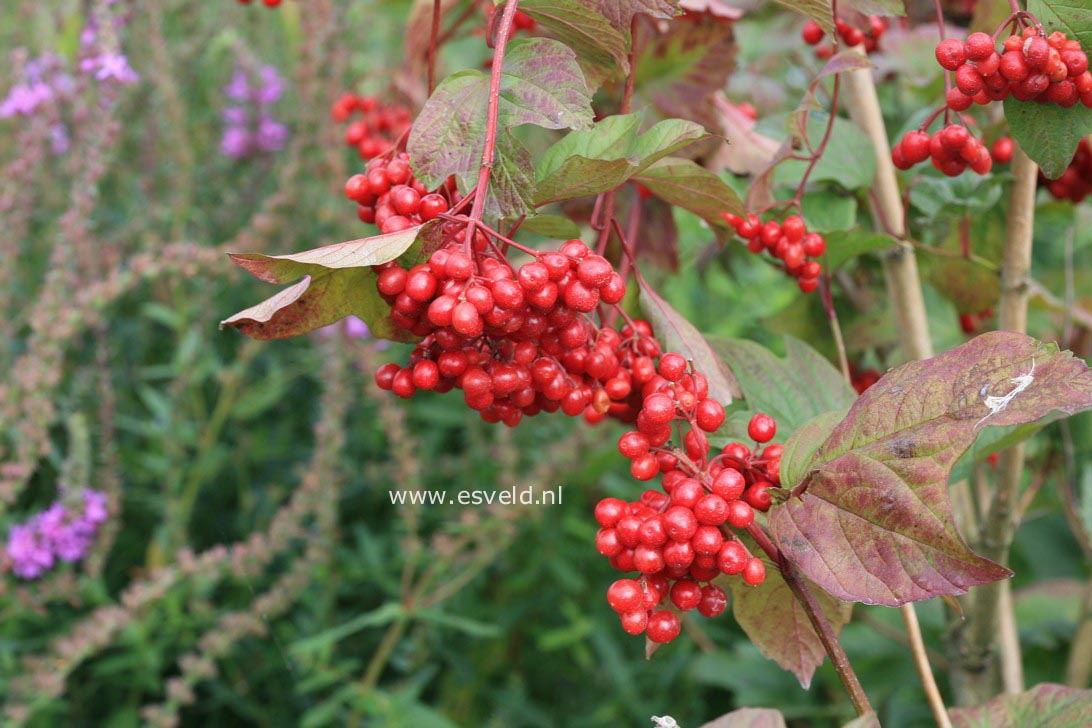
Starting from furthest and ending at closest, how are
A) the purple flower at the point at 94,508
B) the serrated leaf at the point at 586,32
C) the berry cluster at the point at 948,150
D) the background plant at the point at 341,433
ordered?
the purple flower at the point at 94,508 < the background plant at the point at 341,433 < the berry cluster at the point at 948,150 < the serrated leaf at the point at 586,32

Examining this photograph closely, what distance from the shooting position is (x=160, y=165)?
2.18m

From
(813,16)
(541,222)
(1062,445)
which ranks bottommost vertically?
(1062,445)

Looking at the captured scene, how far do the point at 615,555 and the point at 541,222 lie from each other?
0.90ft

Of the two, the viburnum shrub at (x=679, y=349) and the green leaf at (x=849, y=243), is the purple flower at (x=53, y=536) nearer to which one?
the viburnum shrub at (x=679, y=349)

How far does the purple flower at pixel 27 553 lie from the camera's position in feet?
4.70

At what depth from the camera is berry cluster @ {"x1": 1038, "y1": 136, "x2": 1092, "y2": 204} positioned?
1.11 m

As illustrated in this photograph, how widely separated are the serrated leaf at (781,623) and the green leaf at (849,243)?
40 cm

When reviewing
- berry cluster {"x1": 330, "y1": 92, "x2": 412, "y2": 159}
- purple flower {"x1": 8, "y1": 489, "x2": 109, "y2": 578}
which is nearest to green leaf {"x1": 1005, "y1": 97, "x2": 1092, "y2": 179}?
berry cluster {"x1": 330, "y1": 92, "x2": 412, "y2": 159}

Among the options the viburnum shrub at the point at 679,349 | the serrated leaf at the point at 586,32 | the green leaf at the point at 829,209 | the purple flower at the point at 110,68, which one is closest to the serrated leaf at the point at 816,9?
the viburnum shrub at the point at 679,349

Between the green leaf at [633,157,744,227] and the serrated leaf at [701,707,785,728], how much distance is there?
38cm

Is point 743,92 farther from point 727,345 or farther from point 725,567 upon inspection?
point 725,567

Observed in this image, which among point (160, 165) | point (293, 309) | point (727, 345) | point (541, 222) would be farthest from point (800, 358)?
point (160, 165)

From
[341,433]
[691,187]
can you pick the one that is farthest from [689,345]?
[341,433]

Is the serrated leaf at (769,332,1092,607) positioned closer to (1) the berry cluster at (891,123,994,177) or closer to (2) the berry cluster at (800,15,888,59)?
(1) the berry cluster at (891,123,994,177)
